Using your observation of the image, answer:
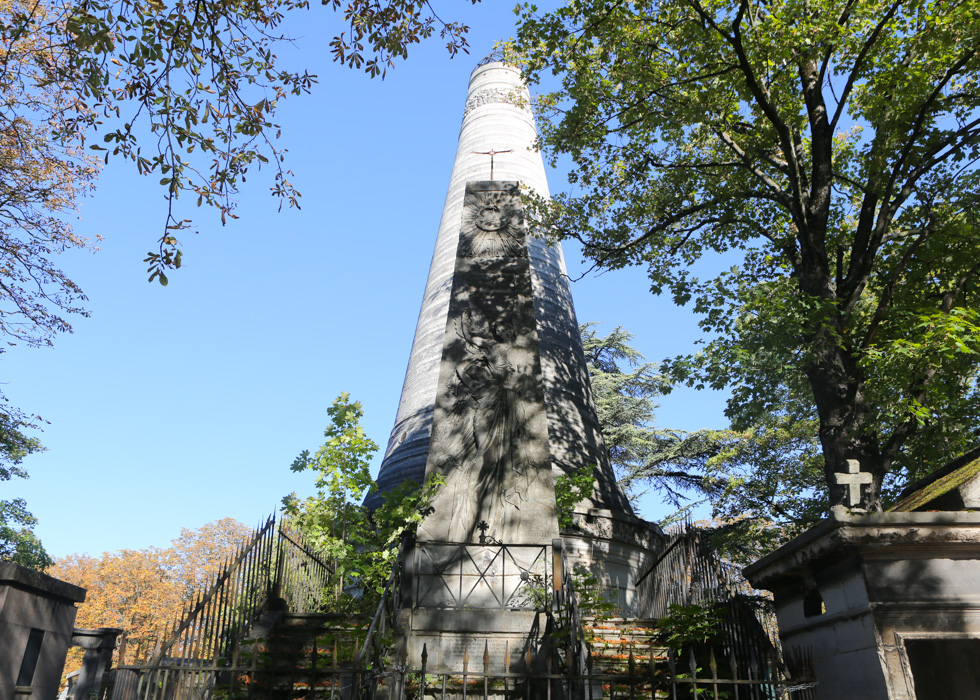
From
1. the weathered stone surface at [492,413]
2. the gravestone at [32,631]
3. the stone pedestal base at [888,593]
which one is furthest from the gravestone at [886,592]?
the gravestone at [32,631]

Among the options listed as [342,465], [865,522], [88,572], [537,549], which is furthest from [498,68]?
[88,572]

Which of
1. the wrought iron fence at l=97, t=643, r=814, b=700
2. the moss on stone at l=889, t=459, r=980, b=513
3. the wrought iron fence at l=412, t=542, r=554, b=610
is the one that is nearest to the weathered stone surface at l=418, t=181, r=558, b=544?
the wrought iron fence at l=412, t=542, r=554, b=610

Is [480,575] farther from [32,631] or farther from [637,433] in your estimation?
[637,433]

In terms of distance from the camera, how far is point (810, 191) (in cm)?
1215

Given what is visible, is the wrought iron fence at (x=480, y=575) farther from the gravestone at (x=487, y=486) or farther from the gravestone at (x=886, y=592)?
the gravestone at (x=886, y=592)

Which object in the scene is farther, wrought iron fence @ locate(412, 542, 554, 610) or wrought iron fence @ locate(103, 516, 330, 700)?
wrought iron fence @ locate(412, 542, 554, 610)

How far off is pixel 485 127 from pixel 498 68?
3990 mm

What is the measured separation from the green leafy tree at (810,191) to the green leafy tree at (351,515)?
5905 mm

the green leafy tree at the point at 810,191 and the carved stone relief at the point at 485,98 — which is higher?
the carved stone relief at the point at 485,98

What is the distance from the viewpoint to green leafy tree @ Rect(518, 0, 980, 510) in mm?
10562

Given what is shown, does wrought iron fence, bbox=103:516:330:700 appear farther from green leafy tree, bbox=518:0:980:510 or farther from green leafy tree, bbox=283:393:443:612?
green leafy tree, bbox=518:0:980:510

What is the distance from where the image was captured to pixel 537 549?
9.77 meters

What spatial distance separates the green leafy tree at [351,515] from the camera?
1030cm

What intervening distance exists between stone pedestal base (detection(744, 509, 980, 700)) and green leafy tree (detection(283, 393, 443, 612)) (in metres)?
5.88
